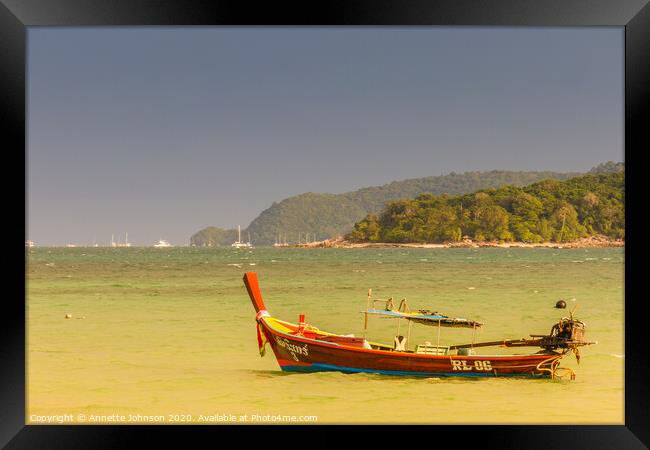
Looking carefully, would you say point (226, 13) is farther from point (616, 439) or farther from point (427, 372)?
point (427, 372)

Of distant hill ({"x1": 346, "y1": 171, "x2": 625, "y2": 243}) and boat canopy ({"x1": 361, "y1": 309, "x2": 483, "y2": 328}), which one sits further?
distant hill ({"x1": 346, "y1": 171, "x2": 625, "y2": 243})

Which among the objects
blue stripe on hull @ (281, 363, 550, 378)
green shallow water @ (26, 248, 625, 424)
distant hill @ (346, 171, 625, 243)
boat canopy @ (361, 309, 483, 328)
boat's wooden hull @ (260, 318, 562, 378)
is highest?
distant hill @ (346, 171, 625, 243)

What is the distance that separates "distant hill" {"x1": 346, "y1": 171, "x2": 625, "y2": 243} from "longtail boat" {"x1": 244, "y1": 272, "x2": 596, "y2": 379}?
6780 cm

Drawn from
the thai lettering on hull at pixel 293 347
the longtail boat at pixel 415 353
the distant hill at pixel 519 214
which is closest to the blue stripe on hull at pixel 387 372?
the longtail boat at pixel 415 353

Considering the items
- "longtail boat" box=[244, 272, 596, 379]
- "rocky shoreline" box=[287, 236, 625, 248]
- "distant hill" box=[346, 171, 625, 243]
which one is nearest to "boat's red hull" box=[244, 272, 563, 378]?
"longtail boat" box=[244, 272, 596, 379]

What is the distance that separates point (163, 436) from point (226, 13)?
251 centimetres

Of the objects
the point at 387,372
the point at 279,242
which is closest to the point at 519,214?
the point at 279,242

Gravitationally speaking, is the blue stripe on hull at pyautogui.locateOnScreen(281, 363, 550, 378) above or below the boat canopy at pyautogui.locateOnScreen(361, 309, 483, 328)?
below

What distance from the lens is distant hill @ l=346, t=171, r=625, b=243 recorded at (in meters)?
73.9

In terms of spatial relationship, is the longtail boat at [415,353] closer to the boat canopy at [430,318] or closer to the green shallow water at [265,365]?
the boat canopy at [430,318]

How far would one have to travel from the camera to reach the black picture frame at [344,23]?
13.6 feet

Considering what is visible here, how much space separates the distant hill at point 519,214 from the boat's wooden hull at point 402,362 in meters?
67.9

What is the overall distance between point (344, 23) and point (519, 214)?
254ft

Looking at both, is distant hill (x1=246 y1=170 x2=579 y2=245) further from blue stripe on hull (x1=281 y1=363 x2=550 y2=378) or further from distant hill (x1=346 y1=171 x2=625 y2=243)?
blue stripe on hull (x1=281 y1=363 x2=550 y2=378)
